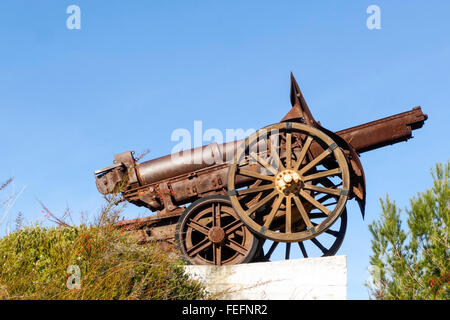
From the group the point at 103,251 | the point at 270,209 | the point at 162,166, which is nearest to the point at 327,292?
the point at 270,209

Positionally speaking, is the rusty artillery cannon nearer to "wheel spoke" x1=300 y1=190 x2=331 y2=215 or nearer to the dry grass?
"wheel spoke" x1=300 y1=190 x2=331 y2=215

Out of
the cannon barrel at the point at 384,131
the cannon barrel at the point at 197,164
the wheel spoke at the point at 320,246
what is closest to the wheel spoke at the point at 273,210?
the cannon barrel at the point at 197,164

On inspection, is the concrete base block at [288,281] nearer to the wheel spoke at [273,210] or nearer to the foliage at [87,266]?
the foliage at [87,266]

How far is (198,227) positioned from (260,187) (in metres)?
1.45

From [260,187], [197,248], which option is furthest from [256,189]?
[197,248]

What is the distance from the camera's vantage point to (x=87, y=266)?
20.8 feet

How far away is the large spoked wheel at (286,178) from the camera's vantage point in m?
8.32

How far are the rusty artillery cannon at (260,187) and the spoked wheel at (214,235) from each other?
18mm

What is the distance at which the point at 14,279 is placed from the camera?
6.09 meters

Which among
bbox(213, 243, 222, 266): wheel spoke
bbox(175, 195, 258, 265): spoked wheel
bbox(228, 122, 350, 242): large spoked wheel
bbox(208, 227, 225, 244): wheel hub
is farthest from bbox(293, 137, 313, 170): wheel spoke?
bbox(213, 243, 222, 266): wheel spoke

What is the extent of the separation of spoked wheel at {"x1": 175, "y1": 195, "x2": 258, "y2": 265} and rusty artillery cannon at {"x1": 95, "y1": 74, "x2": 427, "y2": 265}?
0.02m

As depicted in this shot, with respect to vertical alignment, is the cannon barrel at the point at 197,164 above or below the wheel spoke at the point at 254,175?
above

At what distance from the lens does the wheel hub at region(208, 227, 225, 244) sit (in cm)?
896
